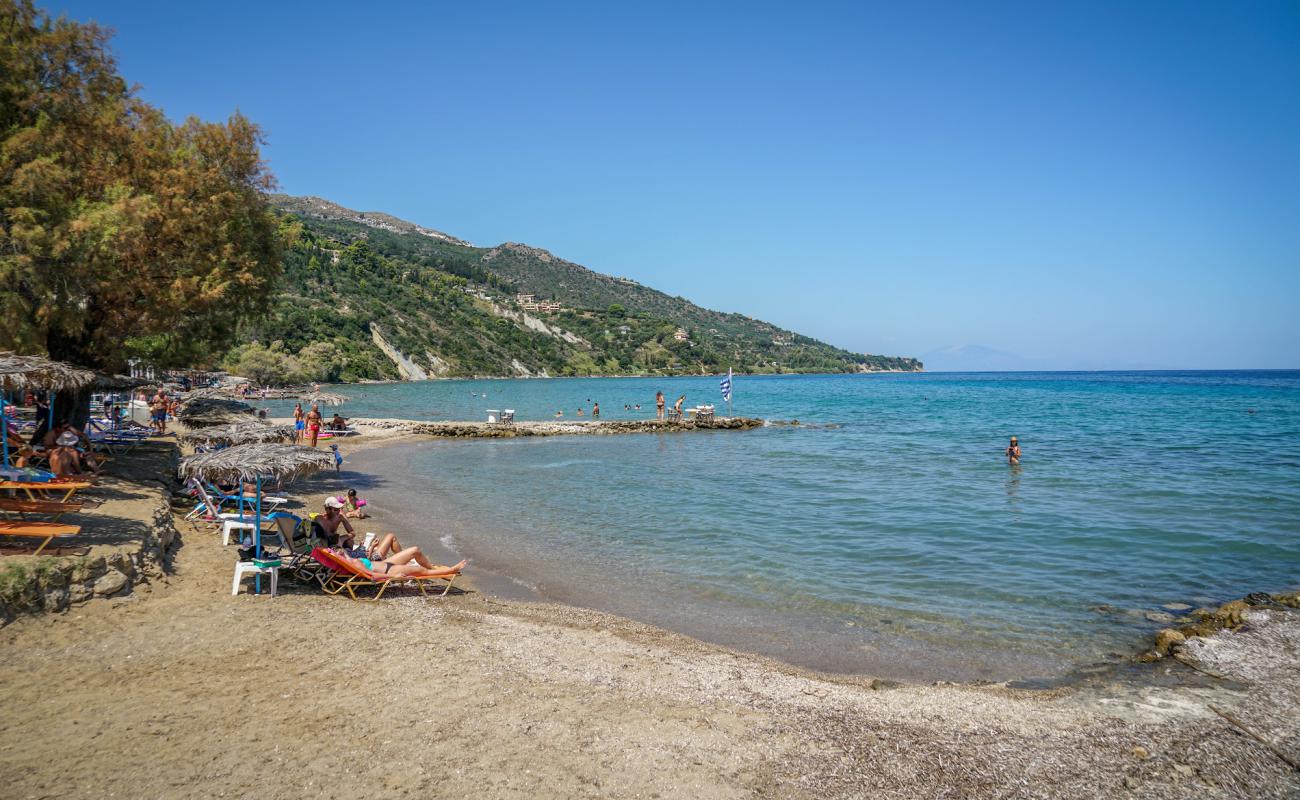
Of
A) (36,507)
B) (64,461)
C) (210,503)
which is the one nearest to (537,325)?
(210,503)

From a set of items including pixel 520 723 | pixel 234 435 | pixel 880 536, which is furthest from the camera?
pixel 880 536

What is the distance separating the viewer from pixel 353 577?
10320 millimetres

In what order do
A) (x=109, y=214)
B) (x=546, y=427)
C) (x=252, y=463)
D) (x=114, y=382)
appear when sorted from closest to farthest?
(x=252, y=463)
(x=109, y=214)
(x=114, y=382)
(x=546, y=427)

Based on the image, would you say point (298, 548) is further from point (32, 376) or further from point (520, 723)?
point (520, 723)

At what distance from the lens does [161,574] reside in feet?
31.3

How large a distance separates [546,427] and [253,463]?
2759cm

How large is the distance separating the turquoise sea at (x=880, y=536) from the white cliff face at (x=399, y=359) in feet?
268

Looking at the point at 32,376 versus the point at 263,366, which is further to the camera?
the point at 263,366

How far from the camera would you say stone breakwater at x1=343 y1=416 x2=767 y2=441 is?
117 feet

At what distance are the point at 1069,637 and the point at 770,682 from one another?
4579 mm

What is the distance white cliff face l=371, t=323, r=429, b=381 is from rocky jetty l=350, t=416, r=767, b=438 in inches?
2821

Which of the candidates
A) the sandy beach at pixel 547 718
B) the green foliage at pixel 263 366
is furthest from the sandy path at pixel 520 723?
the green foliage at pixel 263 366

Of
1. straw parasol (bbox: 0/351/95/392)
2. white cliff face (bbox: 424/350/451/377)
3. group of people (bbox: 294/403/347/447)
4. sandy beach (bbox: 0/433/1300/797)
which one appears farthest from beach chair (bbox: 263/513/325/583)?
white cliff face (bbox: 424/350/451/377)

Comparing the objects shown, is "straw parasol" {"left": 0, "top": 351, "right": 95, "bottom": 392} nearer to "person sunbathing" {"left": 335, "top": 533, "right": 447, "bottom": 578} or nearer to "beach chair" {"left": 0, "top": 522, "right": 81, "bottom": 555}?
"beach chair" {"left": 0, "top": 522, "right": 81, "bottom": 555}
